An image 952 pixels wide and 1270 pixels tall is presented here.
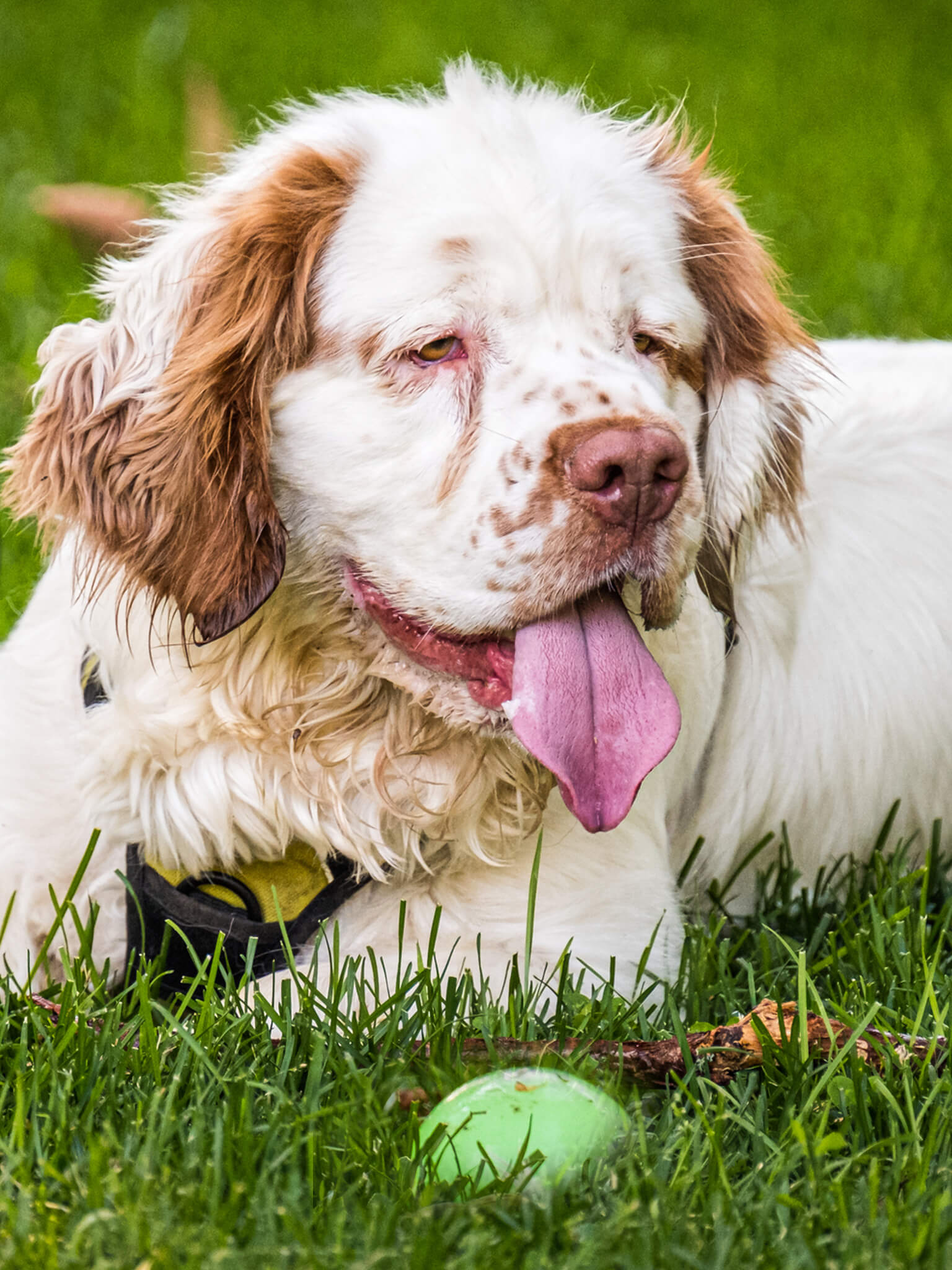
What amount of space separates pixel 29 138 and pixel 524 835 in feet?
22.4

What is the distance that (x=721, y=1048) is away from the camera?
2447 millimetres

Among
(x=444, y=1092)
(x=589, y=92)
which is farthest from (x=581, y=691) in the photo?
(x=589, y=92)

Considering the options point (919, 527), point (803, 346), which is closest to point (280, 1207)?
point (803, 346)

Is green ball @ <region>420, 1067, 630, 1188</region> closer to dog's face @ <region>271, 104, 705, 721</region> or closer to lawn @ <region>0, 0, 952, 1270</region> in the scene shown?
lawn @ <region>0, 0, 952, 1270</region>

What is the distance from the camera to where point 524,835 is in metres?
2.99

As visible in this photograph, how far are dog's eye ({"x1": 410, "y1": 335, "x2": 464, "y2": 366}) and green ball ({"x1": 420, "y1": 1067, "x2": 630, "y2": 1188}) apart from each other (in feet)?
3.88

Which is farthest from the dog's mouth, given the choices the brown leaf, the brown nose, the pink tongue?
the brown leaf

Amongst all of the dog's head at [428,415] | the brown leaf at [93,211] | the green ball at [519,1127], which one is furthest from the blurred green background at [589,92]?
the green ball at [519,1127]

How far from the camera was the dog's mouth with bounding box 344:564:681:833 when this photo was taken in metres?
2.64

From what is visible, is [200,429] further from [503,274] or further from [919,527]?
[919,527]

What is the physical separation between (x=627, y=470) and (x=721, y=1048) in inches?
35.2

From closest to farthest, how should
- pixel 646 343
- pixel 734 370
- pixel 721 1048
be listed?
pixel 721 1048 → pixel 646 343 → pixel 734 370

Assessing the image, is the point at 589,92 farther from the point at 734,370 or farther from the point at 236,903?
the point at 236,903

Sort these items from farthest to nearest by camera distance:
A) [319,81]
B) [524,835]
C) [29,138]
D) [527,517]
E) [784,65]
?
[784,65] → [319,81] → [29,138] → [524,835] → [527,517]
